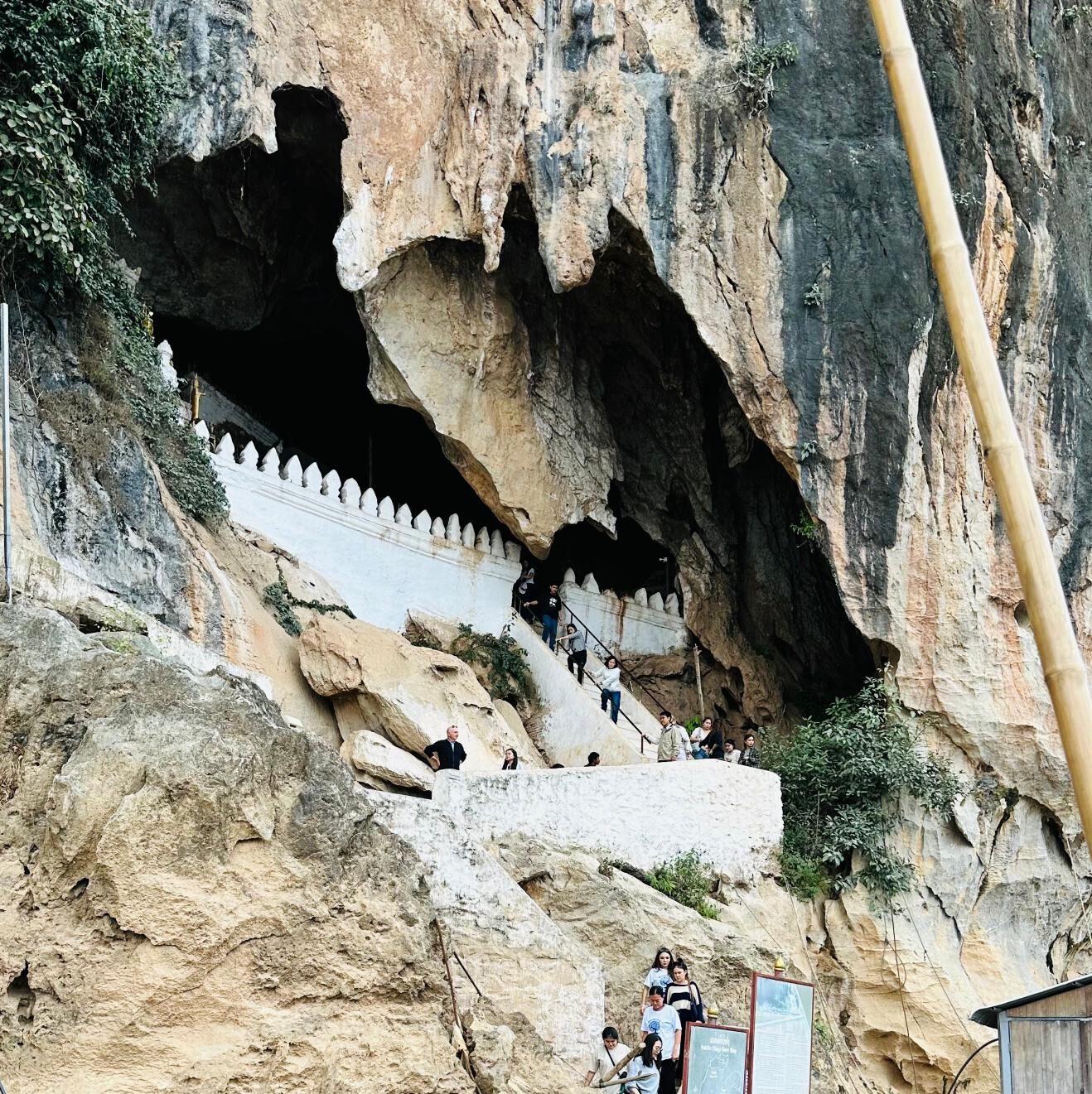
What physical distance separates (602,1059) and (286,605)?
293 inches

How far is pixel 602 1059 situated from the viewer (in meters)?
11.7

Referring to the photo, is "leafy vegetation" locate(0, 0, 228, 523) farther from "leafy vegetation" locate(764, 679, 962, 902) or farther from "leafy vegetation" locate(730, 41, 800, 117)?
"leafy vegetation" locate(764, 679, 962, 902)

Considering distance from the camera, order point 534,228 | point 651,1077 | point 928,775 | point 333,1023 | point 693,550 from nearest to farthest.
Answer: point 333,1023 < point 651,1077 < point 928,775 < point 534,228 < point 693,550

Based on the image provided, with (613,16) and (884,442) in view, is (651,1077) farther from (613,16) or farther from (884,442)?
(613,16)

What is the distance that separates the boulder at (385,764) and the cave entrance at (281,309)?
7.02m

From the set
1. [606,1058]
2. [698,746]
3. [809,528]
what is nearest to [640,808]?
[698,746]

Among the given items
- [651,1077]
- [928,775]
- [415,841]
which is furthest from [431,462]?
[651,1077]

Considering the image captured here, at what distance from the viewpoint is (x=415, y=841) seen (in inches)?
459

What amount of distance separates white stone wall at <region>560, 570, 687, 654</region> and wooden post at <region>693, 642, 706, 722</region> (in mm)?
311

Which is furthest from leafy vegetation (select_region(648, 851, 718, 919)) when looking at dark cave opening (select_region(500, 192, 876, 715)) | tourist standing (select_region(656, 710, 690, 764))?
dark cave opening (select_region(500, 192, 876, 715))

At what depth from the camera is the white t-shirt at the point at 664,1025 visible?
10.7 m

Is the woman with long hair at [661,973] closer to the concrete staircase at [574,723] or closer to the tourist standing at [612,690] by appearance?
the concrete staircase at [574,723]

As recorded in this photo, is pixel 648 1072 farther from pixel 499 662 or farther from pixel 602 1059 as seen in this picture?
pixel 499 662

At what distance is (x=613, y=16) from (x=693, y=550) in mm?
7615
